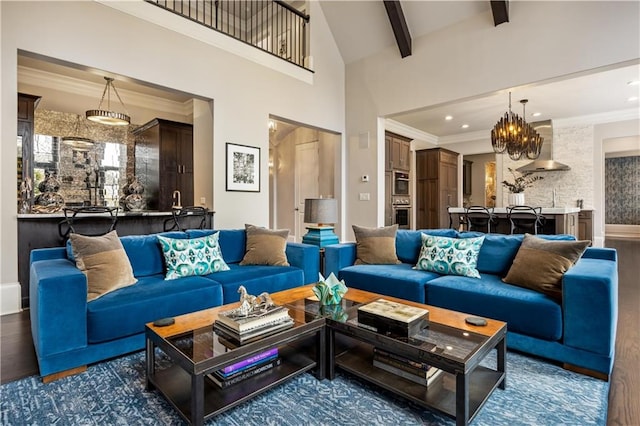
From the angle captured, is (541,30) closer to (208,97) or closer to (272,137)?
(208,97)

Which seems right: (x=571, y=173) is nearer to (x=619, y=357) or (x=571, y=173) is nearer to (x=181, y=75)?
(x=619, y=357)

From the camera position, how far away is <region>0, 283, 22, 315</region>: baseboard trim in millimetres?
3189

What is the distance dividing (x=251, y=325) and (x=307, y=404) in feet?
1.66

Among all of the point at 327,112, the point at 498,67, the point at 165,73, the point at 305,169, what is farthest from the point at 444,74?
the point at 165,73

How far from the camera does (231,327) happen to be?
1632mm

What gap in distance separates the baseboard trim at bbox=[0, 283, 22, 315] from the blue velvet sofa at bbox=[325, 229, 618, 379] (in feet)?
10.7

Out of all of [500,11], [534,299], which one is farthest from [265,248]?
[500,11]

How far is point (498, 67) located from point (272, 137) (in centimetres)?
482

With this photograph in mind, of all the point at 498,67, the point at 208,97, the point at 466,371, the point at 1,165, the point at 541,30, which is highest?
the point at 541,30

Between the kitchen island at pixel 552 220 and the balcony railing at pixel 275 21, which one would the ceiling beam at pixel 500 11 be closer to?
the kitchen island at pixel 552 220

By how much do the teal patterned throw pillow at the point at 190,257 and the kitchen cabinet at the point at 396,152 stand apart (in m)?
4.68

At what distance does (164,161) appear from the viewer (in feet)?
20.4

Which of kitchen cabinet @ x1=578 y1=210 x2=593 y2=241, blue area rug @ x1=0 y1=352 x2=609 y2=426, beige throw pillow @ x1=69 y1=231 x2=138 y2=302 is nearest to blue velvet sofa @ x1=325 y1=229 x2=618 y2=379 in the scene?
blue area rug @ x1=0 y1=352 x2=609 y2=426

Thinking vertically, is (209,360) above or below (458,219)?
below
